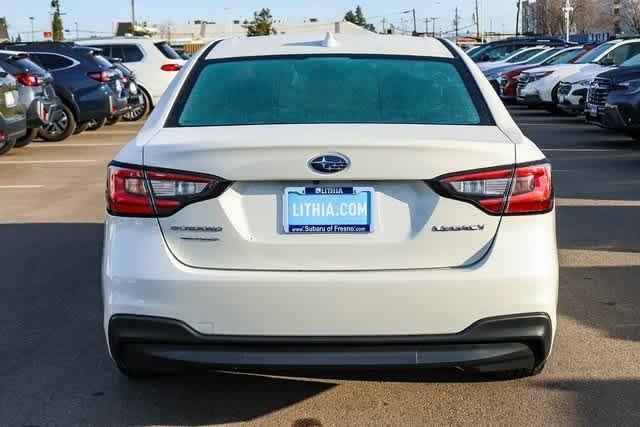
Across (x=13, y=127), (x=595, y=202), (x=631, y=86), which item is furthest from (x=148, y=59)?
(x=595, y=202)

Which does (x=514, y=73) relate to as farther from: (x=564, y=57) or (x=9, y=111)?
(x=9, y=111)

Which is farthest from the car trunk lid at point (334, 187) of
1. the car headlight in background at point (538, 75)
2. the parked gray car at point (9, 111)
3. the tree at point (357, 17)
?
the tree at point (357, 17)

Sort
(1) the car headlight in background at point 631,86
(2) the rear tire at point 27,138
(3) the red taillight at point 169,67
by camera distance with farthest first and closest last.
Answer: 1. (3) the red taillight at point 169,67
2. (2) the rear tire at point 27,138
3. (1) the car headlight in background at point 631,86

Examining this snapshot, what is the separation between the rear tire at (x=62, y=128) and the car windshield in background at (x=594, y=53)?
1151 centimetres

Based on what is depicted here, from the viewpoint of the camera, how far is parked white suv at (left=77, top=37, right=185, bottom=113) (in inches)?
922

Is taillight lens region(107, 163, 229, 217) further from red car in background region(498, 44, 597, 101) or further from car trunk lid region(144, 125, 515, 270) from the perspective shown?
red car in background region(498, 44, 597, 101)

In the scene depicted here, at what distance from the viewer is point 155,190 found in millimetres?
3949

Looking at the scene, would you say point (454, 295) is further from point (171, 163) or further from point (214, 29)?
point (214, 29)

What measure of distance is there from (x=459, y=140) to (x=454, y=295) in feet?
1.94

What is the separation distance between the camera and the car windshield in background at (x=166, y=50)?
2411cm

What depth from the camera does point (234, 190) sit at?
12.8 feet

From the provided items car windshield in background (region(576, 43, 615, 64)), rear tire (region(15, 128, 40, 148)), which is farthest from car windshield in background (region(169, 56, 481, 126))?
car windshield in background (region(576, 43, 615, 64))

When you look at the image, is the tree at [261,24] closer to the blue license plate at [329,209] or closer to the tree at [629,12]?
the tree at [629,12]

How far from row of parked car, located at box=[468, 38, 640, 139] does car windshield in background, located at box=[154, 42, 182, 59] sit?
8102 mm
